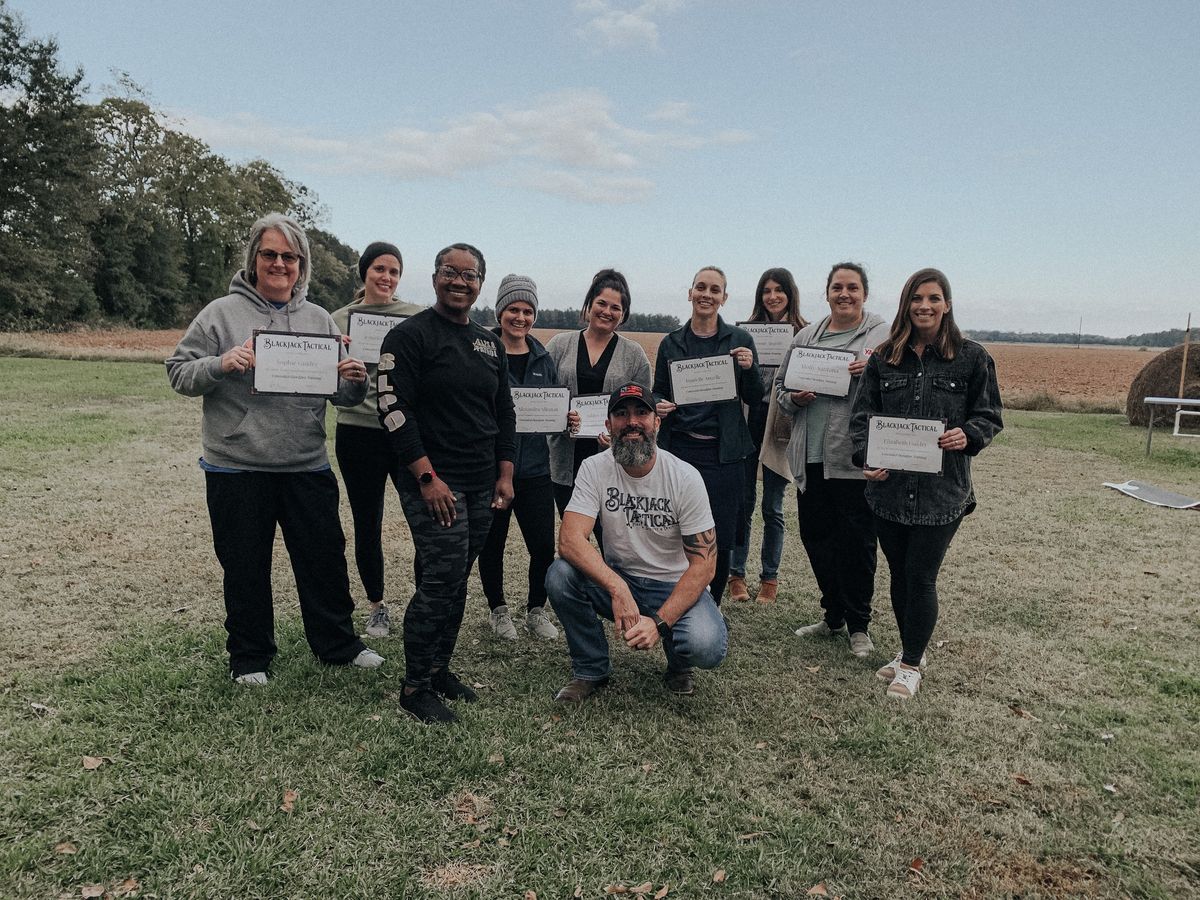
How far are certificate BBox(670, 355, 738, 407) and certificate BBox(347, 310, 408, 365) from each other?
1673 millimetres

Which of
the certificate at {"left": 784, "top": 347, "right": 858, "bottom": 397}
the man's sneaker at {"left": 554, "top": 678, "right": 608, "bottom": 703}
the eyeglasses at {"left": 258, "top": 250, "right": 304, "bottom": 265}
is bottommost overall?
the man's sneaker at {"left": 554, "top": 678, "right": 608, "bottom": 703}

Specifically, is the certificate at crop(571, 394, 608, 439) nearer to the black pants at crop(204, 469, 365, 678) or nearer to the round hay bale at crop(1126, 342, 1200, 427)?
the black pants at crop(204, 469, 365, 678)

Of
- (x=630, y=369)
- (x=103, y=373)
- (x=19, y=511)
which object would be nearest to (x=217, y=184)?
(x=103, y=373)

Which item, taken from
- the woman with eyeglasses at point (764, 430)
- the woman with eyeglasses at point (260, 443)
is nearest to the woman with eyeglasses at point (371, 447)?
the woman with eyeglasses at point (260, 443)

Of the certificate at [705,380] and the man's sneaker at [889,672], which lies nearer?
the man's sneaker at [889,672]

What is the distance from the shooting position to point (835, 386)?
452 cm

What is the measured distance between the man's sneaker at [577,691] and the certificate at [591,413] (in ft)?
4.67

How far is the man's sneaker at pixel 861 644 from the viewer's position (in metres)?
4.57

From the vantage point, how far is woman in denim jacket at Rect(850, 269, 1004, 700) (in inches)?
153

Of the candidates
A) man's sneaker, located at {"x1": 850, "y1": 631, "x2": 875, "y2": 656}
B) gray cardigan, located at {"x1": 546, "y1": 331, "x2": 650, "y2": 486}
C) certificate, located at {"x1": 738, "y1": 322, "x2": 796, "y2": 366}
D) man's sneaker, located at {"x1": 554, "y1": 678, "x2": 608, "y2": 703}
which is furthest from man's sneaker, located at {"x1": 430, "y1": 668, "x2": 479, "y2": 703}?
certificate, located at {"x1": 738, "y1": 322, "x2": 796, "y2": 366}

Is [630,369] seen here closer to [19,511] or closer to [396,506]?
[396,506]

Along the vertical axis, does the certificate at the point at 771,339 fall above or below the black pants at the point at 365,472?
above

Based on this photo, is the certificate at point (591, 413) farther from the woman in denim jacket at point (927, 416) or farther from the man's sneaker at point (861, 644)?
the man's sneaker at point (861, 644)

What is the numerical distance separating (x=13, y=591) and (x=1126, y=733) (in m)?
6.71
